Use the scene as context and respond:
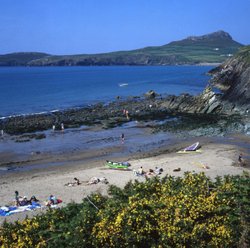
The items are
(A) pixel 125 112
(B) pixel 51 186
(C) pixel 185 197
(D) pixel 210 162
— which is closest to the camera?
(C) pixel 185 197

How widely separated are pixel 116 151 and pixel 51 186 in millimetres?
12882

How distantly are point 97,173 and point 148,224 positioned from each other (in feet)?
62.6

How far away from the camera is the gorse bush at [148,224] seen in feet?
44.6

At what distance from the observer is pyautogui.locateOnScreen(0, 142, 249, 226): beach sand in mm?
28172

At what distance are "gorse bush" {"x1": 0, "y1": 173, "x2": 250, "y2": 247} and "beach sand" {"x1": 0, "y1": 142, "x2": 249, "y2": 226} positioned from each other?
10.6 metres

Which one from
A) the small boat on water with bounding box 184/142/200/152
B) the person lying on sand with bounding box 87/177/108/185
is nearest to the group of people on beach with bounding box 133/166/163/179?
the person lying on sand with bounding box 87/177/108/185

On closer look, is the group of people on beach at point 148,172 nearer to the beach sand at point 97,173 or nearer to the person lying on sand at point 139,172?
the person lying on sand at point 139,172

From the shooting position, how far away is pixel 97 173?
107 ft

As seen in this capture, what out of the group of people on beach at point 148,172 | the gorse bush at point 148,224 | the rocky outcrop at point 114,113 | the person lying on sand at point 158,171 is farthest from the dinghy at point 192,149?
the gorse bush at point 148,224

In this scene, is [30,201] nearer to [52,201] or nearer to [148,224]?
[52,201]

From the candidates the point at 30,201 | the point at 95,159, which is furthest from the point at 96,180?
the point at 95,159

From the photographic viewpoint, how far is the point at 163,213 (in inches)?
560

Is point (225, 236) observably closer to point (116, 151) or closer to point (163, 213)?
point (163, 213)

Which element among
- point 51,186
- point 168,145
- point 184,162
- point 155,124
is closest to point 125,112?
point 155,124
